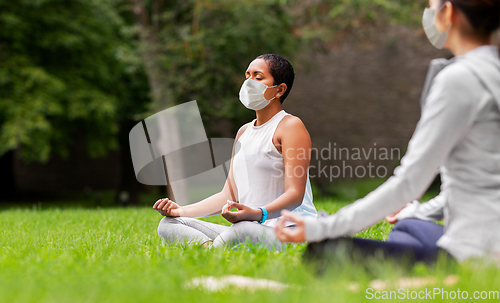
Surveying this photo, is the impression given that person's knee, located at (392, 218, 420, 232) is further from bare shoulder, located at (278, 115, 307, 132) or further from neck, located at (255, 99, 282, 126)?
neck, located at (255, 99, 282, 126)

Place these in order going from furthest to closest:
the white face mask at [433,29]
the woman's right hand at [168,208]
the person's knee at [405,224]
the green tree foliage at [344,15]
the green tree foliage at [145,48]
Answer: the green tree foliage at [145,48] < the green tree foliage at [344,15] < the woman's right hand at [168,208] < the person's knee at [405,224] < the white face mask at [433,29]

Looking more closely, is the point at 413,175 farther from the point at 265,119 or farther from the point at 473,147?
the point at 265,119

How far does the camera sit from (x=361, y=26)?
12.0 metres

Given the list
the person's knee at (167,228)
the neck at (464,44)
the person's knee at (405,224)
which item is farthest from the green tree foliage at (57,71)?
the neck at (464,44)

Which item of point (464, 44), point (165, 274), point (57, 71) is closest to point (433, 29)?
point (464, 44)

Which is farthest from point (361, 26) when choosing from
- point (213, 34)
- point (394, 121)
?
point (394, 121)

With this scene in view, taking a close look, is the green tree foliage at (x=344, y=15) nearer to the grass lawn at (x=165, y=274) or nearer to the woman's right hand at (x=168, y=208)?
the woman's right hand at (x=168, y=208)

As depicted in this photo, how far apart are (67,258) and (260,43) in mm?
9361

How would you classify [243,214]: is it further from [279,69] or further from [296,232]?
[279,69]

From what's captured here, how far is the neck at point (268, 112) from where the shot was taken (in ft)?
10.9

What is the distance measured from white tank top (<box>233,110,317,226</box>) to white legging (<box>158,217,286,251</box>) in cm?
14

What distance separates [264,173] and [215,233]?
64cm

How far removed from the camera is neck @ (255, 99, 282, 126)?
333cm

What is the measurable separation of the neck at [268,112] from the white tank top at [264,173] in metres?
0.14
